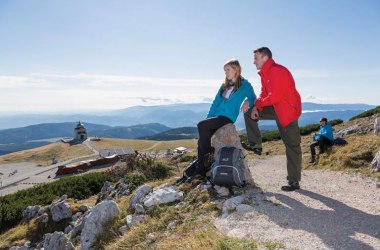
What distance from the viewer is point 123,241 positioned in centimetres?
806

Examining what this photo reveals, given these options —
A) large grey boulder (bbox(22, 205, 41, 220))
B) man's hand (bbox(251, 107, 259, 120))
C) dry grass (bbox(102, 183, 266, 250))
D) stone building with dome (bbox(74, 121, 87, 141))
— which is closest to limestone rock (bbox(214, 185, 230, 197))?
dry grass (bbox(102, 183, 266, 250))

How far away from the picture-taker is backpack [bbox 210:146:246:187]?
9.48m

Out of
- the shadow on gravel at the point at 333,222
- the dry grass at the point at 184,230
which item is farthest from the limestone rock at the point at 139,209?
the shadow on gravel at the point at 333,222

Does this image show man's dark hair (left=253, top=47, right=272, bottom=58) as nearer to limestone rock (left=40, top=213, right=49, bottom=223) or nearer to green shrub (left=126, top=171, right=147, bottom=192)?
green shrub (left=126, top=171, right=147, bottom=192)

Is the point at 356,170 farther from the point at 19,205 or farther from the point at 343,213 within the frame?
the point at 19,205

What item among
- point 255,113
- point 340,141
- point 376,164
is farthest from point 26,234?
point 340,141

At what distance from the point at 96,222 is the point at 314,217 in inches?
226

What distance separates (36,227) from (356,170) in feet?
49.4

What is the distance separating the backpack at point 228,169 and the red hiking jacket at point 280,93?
152 cm

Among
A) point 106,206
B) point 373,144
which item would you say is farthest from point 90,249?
point 373,144

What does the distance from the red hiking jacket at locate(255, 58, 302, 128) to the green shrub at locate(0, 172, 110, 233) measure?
729 inches

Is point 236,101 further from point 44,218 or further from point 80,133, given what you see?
point 80,133

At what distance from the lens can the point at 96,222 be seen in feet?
31.6

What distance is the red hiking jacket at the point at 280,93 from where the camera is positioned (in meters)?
8.84
